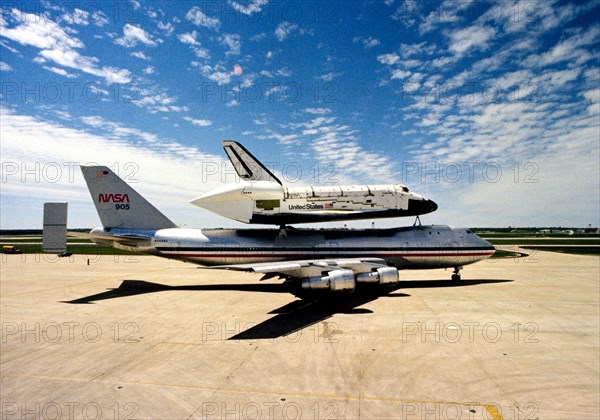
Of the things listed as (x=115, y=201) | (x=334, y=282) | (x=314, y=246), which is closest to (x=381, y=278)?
(x=334, y=282)

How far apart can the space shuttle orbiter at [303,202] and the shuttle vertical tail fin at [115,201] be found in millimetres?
4914

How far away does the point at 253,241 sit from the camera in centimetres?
2591

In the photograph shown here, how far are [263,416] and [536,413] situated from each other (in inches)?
278

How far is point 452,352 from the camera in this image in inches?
480

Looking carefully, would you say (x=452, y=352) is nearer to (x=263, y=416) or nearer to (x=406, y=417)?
(x=406, y=417)

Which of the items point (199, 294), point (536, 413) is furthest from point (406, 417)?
point (199, 294)

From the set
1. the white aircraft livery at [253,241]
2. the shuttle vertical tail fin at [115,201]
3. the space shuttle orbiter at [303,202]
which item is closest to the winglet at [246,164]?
the space shuttle orbiter at [303,202]

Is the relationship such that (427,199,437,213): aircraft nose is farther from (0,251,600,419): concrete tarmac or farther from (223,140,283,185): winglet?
(223,140,283,185): winglet

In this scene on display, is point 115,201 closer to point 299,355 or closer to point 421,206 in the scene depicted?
point 299,355

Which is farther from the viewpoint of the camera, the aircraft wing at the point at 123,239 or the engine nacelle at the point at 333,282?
the aircraft wing at the point at 123,239

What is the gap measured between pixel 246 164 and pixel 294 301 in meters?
12.0

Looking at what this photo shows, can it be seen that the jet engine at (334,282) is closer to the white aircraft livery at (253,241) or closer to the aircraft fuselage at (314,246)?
the white aircraft livery at (253,241)

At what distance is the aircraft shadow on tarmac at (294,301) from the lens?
1517 cm

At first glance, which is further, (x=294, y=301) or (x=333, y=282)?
(x=294, y=301)
